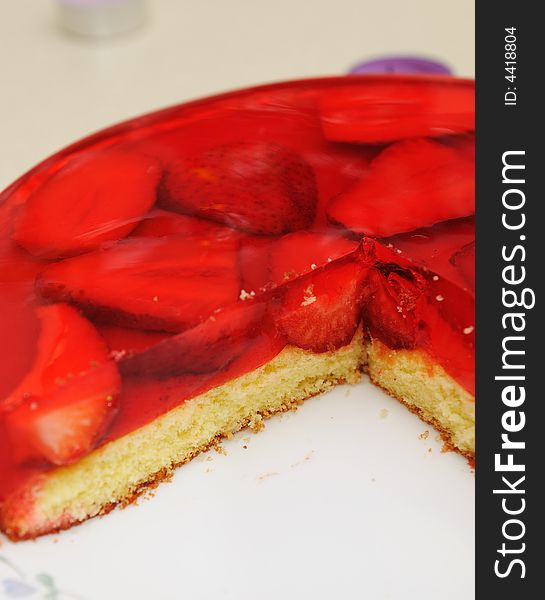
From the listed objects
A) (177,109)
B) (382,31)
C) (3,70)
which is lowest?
(177,109)

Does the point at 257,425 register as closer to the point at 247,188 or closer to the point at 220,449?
the point at 220,449

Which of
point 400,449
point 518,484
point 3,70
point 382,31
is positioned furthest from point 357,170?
point 3,70

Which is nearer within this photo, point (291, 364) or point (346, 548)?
point (346, 548)

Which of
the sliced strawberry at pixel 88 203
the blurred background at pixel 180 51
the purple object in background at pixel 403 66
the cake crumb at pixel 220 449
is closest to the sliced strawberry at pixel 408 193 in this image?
the sliced strawberry at pixel 88 203

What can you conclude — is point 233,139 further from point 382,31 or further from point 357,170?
point 382,31

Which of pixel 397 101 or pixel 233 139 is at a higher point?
pixel 397 101

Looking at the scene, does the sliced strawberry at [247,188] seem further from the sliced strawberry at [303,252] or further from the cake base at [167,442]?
the cake base at [167,442]
